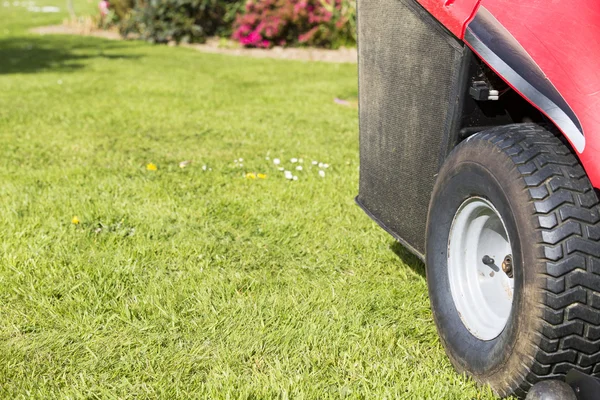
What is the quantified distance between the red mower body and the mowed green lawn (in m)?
0.85

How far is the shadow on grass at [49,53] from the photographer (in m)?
9.82

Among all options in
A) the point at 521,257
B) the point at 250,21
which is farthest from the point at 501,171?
the point at 250,21

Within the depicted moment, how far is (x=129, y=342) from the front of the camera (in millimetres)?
2418

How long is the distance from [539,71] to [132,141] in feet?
13.4

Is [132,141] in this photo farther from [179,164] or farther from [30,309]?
[30,309]

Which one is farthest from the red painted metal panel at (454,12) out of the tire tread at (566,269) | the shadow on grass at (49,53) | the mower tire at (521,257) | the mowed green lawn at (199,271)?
the shadow on grass at (49,53)

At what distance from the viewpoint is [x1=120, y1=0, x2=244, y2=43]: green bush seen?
13.2m

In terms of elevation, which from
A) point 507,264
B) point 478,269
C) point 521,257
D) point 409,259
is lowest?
point 409,259

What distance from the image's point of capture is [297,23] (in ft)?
40.6

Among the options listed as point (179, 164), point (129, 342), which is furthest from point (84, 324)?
point (179, 164)

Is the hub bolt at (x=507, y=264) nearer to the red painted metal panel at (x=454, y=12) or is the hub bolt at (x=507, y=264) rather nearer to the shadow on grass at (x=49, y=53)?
the red painted metal panel at (x=454, y=12)

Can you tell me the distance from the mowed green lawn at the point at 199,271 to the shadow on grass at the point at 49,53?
12.9 ft

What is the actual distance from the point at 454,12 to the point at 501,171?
1.78 feet

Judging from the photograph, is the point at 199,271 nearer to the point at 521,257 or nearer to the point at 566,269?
the point at 521,257
